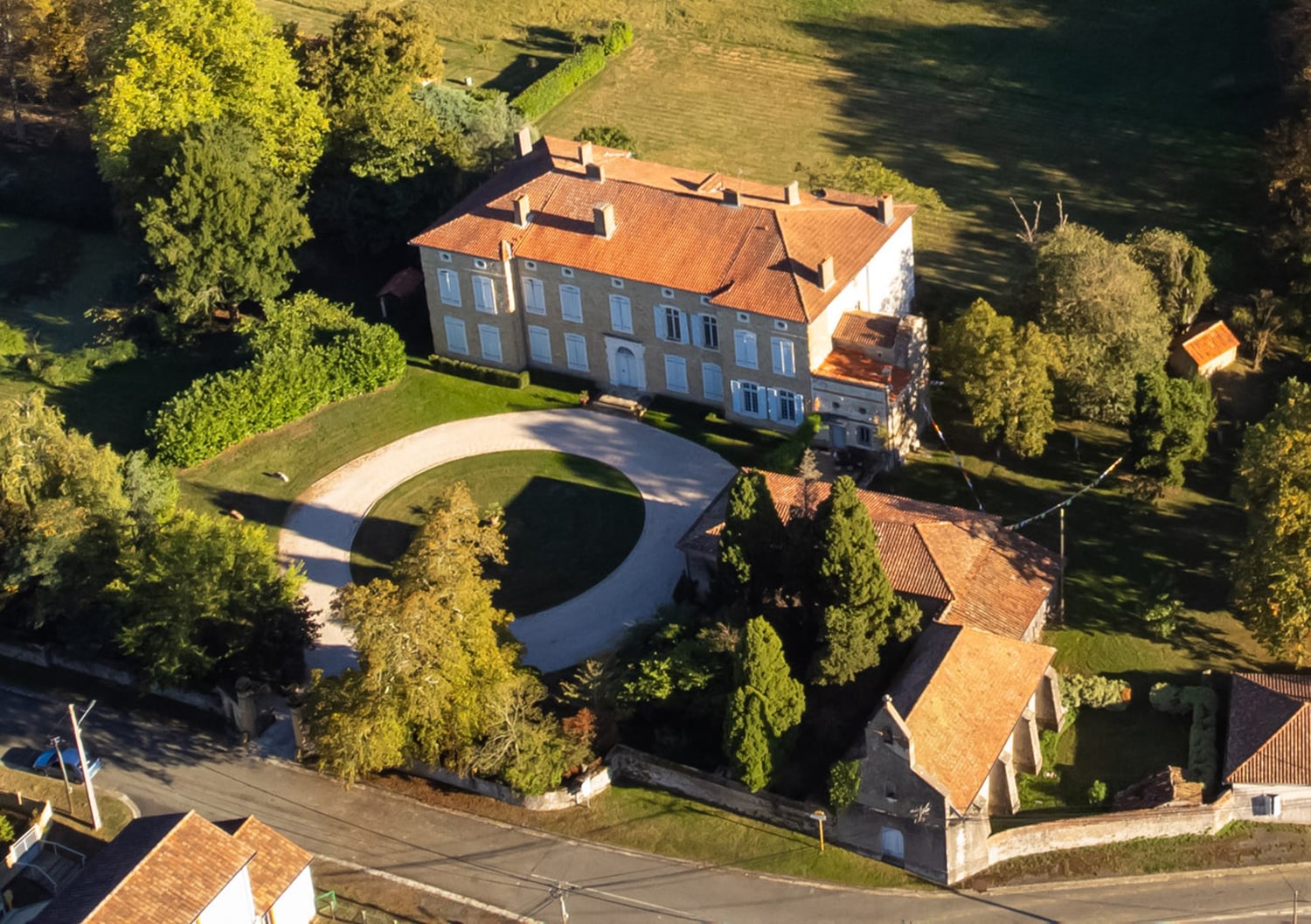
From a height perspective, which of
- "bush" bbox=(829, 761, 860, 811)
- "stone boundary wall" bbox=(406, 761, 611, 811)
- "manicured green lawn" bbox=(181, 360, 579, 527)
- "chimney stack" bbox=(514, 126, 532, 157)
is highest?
"chimney stack" bbox=(514, 126, 532, 157)

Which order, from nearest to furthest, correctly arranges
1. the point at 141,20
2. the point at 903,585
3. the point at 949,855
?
the point at 949,855
the point at 903,585
the point at 141,20

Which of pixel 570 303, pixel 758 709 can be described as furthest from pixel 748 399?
pixel 758 709

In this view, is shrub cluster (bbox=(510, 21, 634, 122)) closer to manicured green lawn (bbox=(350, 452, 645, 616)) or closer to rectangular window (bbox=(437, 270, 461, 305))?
A: rectangular window (bbox=(437, 270, 461, 305))

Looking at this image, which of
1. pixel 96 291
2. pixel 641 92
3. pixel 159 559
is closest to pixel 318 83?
pixel 96 291

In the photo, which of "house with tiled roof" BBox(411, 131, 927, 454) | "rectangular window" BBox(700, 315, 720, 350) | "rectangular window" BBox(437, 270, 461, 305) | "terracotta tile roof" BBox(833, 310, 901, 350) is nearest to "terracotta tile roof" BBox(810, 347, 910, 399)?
"house with tiled roof" BBox(411, 131, 927, 454)

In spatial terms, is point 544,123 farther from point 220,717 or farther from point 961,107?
point 220,717

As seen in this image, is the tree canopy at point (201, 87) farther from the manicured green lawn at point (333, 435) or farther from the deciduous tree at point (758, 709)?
the deciduous tree at point (758, 709)
